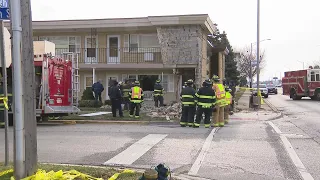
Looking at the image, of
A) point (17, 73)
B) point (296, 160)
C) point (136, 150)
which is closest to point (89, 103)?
point (136, 150)

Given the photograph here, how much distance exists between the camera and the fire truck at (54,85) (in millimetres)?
13633

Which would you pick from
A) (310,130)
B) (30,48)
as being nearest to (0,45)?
(30,48)

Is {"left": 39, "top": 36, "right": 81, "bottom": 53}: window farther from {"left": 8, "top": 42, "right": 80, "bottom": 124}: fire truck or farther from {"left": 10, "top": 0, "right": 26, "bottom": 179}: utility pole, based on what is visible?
{"left": 10, "top": 0, "right": 26, "bottom": 179}: utility pole

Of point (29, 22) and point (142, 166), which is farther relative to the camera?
point (142, 166)

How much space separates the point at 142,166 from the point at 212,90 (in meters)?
6.68

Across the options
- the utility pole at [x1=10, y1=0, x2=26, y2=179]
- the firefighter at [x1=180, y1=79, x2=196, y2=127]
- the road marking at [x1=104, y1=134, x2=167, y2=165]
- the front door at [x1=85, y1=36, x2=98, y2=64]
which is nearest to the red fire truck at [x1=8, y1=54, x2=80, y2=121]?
the firefighter at [x1=180, y1=79, x2=196, y2=127]

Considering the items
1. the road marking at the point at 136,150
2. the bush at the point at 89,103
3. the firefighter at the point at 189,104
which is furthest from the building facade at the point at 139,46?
the road marking at the point at 136,150

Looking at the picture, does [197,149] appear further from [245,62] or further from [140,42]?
[245,62]

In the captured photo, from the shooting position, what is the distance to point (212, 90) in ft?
43.7

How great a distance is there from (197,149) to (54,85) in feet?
23.7

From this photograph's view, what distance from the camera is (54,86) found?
1415 centimetres

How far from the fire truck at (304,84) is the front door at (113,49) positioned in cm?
1716

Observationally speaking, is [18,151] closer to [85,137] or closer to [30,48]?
[30,48]

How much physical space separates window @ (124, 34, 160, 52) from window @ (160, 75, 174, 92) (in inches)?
81.4
